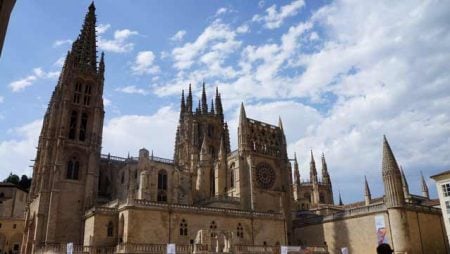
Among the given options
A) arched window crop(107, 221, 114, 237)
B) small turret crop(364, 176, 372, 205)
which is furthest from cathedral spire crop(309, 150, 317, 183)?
arched window crop(107, 221, 114, 237)

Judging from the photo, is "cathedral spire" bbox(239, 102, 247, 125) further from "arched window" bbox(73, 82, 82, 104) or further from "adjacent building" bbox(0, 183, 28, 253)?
"adjacent building" bbox(0, 183, 28, 253)

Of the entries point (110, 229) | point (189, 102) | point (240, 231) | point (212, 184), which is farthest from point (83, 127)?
point (189, 102)

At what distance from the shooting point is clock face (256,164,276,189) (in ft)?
163

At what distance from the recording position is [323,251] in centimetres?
3994

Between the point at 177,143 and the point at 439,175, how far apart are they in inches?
1700

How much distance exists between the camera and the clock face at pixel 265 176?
4959 cm

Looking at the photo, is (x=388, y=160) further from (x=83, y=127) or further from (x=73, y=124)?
(x=73, y=124)

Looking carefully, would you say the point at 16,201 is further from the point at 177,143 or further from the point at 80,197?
the point at 177,143

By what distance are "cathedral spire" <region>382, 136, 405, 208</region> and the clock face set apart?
1560 centimetres

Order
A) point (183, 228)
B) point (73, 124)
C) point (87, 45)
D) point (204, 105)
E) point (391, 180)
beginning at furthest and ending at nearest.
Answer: point (204, 105) → point (87, 45) → point (73, 124) → point (391, 180) → point (183, 228)

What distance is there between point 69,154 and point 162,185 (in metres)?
11.9

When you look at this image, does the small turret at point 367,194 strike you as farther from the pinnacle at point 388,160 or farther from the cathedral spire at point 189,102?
the cathedral spire at point 189,102

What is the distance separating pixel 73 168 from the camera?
46.5 m

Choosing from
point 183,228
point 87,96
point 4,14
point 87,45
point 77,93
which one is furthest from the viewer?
point 87,45
